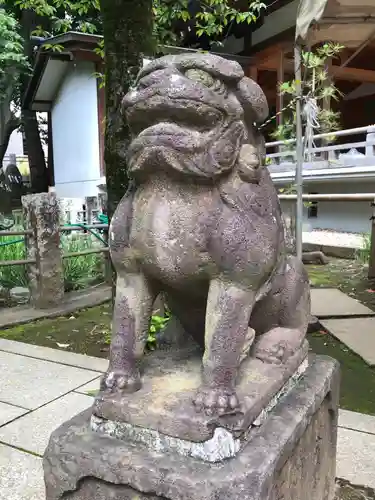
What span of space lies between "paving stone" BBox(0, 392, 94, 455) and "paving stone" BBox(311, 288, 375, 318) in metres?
2.34

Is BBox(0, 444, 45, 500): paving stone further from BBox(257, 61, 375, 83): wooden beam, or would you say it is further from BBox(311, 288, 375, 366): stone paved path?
BBox(257, 61, 375, 83): wooden beam

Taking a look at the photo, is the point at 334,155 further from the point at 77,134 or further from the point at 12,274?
the point at 77,134

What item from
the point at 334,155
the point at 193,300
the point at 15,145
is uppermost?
the point at 15,145

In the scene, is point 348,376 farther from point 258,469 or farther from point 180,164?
point 180,164

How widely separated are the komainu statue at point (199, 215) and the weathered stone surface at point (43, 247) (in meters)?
3.44

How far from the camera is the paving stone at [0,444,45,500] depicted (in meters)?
1.80

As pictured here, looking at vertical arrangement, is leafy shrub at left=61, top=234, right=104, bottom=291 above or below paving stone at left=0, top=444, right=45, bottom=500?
above

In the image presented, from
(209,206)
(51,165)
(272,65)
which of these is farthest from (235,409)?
(51,165)

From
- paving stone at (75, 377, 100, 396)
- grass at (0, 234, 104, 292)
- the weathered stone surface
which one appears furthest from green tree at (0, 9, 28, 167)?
paving stone at (75, 377, 100, 396)

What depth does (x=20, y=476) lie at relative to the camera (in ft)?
6.22

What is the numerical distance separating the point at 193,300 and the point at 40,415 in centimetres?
146

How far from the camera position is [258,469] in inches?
42.8

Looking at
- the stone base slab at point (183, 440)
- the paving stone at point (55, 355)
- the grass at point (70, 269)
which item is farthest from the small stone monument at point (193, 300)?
the grass at point (70, 269)

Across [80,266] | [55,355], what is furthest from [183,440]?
[80,266]
